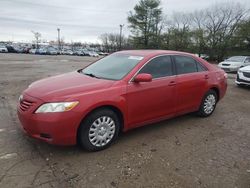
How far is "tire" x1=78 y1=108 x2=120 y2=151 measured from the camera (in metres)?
3.36

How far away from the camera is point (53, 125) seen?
3.09 m

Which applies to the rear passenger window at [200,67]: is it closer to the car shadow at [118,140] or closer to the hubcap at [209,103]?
the hubcap at [209,103]

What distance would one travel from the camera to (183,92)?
180 inches

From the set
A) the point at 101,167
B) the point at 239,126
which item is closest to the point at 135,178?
the point at 101,167

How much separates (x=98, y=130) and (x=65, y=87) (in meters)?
0.81

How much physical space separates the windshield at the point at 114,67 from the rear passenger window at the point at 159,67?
0.21 metres

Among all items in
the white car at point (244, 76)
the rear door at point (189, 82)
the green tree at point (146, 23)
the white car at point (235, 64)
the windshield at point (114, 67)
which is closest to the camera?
the windshield at point (114, 67)

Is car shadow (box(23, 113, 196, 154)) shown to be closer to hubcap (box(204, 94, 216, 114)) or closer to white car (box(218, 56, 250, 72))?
hubcap (box(204, 94, 216, 114))

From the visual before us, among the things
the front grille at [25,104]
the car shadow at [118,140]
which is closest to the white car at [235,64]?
the car shadow at [118,140]

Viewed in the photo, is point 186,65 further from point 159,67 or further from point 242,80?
point 242,80

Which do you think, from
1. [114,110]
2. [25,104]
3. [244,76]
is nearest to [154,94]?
[114,110]

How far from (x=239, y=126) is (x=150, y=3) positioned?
163 feet

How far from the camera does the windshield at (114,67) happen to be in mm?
3936

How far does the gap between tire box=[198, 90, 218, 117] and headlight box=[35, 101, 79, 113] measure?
3.17m
